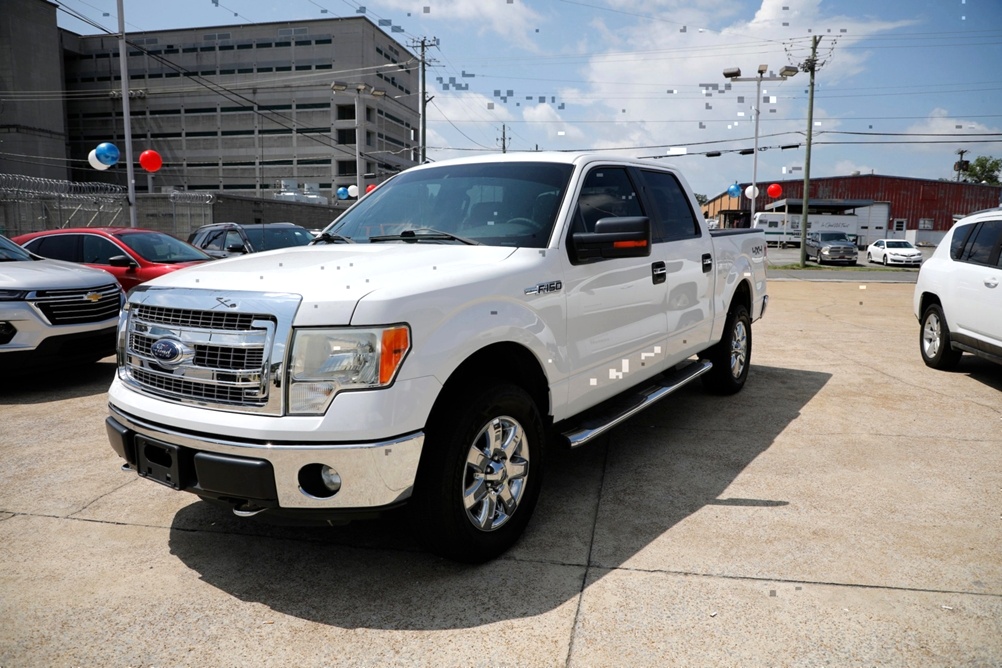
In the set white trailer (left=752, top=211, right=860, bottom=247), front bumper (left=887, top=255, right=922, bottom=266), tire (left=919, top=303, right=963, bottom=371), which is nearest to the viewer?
tire (left=919, top=303, right=963, bottom=371)

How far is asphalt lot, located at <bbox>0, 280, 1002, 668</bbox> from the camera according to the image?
270 cm

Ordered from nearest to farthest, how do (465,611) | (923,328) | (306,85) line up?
1. (465,611)
2. (923,328)
3. (306,85)

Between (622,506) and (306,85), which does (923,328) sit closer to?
(622,506)

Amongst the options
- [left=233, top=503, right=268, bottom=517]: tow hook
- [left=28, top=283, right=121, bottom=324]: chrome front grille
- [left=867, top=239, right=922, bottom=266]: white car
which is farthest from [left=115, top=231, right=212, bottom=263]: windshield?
[left=867, top=239, right=922, bottom=266]: white car

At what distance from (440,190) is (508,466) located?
1844 millimetres

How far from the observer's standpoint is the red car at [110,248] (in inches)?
386

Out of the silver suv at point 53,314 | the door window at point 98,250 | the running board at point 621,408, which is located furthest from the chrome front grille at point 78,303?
the running board at point 621,408

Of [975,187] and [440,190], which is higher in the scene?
[975,187]

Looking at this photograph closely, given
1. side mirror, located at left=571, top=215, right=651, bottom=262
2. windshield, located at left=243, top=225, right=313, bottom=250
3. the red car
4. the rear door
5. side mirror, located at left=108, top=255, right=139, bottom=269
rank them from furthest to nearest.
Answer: windshield, located at left=243, top=225, right=313, bottom=250 < the red car < side mirror, located at left=108, top=255, right=139, bottom=269 < the rear door < side mirror, located at left=571, top=215, right=651, bottom=262

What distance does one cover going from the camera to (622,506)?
4.05m

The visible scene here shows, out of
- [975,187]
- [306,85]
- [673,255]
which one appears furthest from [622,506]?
[306,85]

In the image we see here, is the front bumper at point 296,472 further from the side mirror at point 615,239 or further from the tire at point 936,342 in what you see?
the tire at point 936,342

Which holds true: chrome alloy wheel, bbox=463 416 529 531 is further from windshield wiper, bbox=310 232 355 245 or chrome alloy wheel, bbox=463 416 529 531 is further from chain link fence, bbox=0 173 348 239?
chain link fence, bbox=0 173 348 239

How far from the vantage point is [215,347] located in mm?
2920
